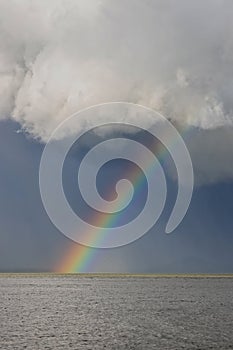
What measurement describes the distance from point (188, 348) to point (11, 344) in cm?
1618

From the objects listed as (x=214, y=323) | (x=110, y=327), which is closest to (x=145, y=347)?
(x=110, y=327)

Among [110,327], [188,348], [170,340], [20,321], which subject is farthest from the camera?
[20,321]

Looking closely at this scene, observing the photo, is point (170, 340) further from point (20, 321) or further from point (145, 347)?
point (20, 321)

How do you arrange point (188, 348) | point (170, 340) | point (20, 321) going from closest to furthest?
point (188, 348)
point (170, 340)
point (20, 321)

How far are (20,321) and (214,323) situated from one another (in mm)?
25903

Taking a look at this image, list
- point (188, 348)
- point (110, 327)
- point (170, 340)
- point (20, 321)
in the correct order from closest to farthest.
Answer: point (188, 348) < point (170, 340) < point (110, 327) < point (20, 321)

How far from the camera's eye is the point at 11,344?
154ft

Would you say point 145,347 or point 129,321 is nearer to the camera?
point 145,347

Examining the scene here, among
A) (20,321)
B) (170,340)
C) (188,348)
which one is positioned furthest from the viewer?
(20,321)

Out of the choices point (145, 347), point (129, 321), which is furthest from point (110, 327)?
point (145, 347)

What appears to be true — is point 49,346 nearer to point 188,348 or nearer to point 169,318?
point 188,348

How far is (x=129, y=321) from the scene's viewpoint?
228 feet

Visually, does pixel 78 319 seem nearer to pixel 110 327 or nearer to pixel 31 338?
pixel 110 327

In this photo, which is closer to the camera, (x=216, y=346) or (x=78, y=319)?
(x=216, y=346)
